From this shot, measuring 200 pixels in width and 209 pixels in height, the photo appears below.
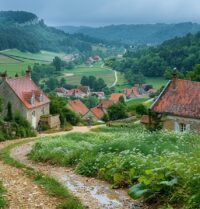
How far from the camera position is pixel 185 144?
1873 centimetres

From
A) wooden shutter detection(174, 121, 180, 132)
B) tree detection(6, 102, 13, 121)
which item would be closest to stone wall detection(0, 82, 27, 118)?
tree detection(6, 102, 13, 121)

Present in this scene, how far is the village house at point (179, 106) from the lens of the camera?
1534 inches

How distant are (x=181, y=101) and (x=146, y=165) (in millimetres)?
28669

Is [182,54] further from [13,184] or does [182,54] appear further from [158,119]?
[13,184]

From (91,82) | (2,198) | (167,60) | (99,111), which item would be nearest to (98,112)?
(99,111)

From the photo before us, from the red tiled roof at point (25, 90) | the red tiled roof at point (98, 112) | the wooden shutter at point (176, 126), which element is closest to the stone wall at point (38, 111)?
the red tiled roof at point (25, 90)

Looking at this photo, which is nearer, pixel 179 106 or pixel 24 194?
pixel 24 194

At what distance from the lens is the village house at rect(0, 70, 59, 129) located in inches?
1879

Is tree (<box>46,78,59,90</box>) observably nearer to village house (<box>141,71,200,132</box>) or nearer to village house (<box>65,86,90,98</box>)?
village house (<box>65,86,90,98</box>)

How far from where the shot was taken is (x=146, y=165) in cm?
1266

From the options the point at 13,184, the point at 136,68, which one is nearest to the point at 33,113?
the point at 13,184

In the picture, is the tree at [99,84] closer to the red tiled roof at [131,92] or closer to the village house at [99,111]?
the red tiled roof at [131,92]

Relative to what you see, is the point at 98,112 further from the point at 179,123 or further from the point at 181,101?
the point at 179,123

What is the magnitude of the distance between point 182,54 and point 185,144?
146 metres
